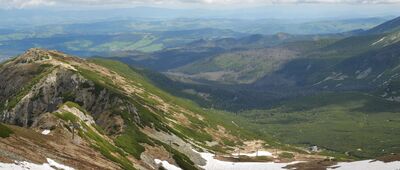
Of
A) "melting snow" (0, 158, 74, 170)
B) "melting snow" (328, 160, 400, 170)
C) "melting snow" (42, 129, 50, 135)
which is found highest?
"melting snow" (42, 129, 50, 135)

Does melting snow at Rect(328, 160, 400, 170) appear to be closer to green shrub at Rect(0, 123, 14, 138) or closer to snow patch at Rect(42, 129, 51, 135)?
snow patch at Rect(42, 129, 51, 135)

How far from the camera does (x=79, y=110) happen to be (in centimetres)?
16612

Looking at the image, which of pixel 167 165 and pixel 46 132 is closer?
pixel 46 132

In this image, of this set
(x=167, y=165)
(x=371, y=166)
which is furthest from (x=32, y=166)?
(x=371, y=166)

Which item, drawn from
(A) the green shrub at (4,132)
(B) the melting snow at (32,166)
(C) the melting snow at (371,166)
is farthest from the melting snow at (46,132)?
(C) the melting snow at (371,166)

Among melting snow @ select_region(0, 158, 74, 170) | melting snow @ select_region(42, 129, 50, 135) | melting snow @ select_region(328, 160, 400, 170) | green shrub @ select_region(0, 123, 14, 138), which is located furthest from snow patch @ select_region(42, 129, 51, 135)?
melting snow @ select_region(328, 160, 400, 170)

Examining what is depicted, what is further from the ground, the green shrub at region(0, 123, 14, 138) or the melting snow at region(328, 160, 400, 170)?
the green shrub at region(0, 123, 14, 138)

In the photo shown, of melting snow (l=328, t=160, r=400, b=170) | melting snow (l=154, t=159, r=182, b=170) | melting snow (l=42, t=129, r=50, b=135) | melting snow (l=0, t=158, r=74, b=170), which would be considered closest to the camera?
melting snow (l=0, t=158, r=74, b=170)

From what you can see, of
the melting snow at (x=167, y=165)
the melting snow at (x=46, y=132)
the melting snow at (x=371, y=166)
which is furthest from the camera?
the melting snow at (x=167, y=165)

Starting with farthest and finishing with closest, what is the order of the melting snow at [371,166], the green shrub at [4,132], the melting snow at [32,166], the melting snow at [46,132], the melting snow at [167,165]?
1. the melting snow at [167,165]
2. the melting snow at [46,132]
3. the melting snow at [371,166]
4. the green shrub at [4,132]
5. the melting snow at [32,166]

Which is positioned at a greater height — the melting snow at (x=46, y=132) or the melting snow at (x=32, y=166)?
the melting snow at (x=46, y=132)

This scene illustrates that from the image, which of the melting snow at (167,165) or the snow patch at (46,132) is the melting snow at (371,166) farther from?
the snow patch at (46,132)

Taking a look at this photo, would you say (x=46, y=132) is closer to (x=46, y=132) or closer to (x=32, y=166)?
(x=46, y=132)

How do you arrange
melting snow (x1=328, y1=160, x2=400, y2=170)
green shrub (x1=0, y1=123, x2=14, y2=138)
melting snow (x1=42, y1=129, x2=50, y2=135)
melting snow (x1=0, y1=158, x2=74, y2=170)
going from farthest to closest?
1. melting snow (x1=42, y1=129, x2=50, y2=135)
2. melting snow (x1=328, y1=160, x2=400, y2=170)
3. green shrub (x1=0, y1=123, x2=14, y2=138)
4. melting snow (x1=0, y1=158, x2=74, y2=170)
